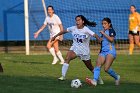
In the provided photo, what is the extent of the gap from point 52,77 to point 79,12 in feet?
41.1

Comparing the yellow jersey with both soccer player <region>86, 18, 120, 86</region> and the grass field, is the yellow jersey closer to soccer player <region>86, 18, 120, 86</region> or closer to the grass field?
the grass field

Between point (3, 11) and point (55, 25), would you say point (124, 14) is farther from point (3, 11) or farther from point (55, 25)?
point (55, 25)

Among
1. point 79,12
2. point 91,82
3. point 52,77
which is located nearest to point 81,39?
point 52,77

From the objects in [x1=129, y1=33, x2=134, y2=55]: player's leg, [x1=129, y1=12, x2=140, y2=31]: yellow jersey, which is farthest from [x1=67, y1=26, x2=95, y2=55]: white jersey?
[x1=129, y1=12, x2=140, y2=31]: yellow jersey

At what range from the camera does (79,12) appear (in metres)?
27.1

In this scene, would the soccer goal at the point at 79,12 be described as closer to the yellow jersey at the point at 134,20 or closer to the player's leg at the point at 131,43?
the player's leg at the point at 131,43

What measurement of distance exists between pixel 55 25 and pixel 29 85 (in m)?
7.53

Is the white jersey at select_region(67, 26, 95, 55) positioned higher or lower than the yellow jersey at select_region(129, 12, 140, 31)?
lower

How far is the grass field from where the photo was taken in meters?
11.7

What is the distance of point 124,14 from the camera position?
89.8 feet

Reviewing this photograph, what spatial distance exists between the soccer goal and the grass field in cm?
514

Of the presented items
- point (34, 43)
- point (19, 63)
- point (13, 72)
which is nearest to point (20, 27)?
point (34, 43)

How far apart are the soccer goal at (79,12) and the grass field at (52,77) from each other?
5144 mm

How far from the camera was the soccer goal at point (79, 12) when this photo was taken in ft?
87.1
